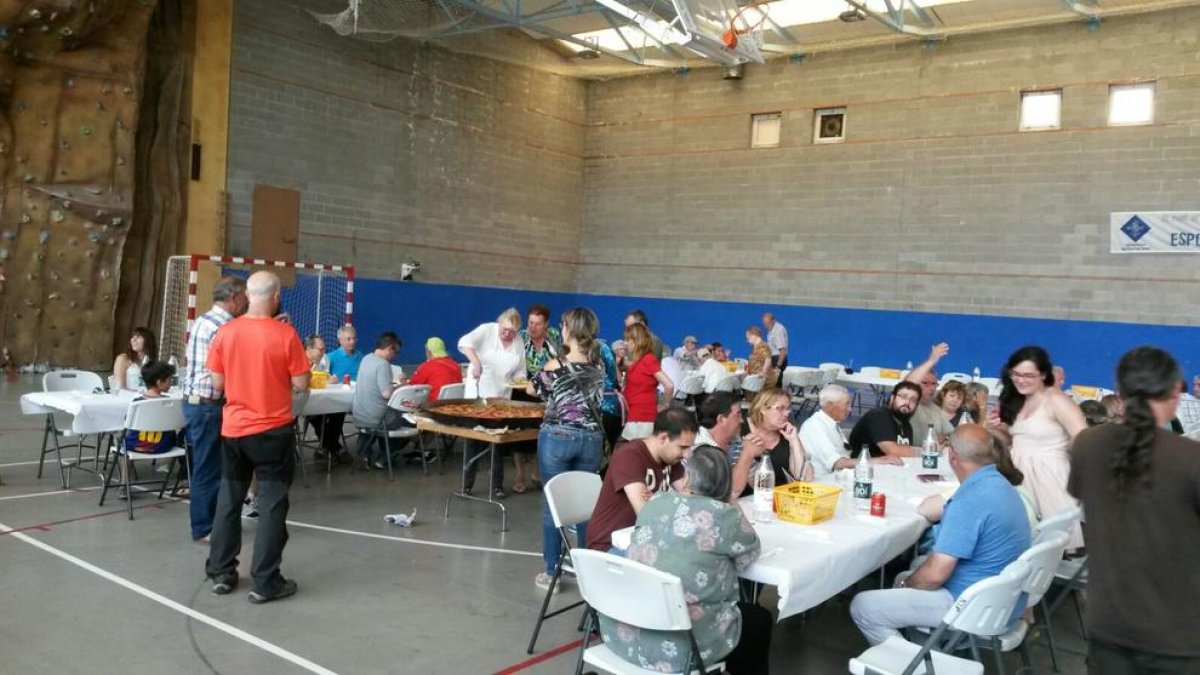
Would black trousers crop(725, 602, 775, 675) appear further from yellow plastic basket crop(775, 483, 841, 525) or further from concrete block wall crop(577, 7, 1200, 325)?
concrete block wall crop(577, 7, 1200, 325)

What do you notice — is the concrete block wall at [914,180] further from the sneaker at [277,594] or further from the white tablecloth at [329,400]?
the sneaker at [277,594]

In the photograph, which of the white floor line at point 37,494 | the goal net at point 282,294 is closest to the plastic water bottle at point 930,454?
the white floor line at point 37,494

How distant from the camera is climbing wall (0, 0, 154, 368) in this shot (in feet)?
37.8

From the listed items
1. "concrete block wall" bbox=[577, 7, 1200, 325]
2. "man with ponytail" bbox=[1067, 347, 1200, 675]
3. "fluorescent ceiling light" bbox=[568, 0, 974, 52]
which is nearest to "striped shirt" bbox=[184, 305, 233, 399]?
"man with ponytail" bbox=[1067, 347, 1200, 675]

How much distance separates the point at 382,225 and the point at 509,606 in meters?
11.9

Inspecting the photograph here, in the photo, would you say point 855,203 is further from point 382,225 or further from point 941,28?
point 382,225

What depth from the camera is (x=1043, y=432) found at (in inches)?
167

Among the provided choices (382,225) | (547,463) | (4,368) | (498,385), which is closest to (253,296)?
(547,463)

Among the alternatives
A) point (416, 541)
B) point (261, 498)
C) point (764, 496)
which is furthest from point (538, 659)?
point (416, 541)

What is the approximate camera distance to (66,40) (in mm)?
11625

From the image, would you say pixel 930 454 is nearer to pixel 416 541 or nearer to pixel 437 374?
pixel 416 541

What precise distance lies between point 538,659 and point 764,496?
120 centimetres

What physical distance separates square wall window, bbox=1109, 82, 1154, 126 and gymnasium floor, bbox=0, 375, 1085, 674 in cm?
1067

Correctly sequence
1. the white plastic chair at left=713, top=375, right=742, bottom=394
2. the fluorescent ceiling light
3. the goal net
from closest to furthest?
the white plastic chair at left=713, top=375, right=742, bottom=394, the goal net, the fluorescent ceiling light
